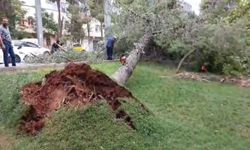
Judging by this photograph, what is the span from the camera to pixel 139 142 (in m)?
6.23

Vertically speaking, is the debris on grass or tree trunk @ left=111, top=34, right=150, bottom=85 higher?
tree trunk @ left=111, top=34, right=150, bottom=85

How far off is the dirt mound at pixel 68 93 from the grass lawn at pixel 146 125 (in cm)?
18

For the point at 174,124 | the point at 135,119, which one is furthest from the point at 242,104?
the point at 135,119

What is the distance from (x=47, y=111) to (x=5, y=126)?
0.83 meters

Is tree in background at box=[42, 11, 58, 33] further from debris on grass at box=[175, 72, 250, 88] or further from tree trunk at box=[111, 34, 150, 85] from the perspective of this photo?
debris on grass at box=[175, 72, 250, 88]

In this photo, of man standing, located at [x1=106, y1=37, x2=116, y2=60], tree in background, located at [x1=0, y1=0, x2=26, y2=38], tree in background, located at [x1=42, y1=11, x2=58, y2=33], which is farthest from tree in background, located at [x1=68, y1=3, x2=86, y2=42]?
man standing, located at [x1=106, y1=37, x2=116, y2=60]

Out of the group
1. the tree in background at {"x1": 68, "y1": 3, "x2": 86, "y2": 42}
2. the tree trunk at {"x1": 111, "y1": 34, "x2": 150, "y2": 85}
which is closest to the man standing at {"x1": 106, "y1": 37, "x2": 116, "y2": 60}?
the tree trunk at {"x1": 111, "y1": 34, "x2": 150, "y2": 85}

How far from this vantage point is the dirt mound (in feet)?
22.1

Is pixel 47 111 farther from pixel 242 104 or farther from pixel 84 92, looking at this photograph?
pixel 242 104

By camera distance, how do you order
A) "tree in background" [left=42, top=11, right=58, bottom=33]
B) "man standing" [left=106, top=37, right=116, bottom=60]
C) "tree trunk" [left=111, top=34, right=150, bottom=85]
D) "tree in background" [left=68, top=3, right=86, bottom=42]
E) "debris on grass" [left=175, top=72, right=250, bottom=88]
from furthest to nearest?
"tree in background" [left=42, top=11, right=58, bottom=33] < "tree in background" [left=68, top=3, right=86, bottom=42] < "man standing" [left=106, top=37, right=116, bottom=60] < "debris on grass" [left=175, top=72, right=250, bottom=88] < "tree trunk" [left=111, top=34, right=150, bottom=85]

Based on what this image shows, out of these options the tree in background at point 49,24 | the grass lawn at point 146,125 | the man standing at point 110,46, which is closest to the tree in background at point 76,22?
the tree in background at point 49,24

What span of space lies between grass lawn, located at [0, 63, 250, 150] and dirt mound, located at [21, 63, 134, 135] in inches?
7.0

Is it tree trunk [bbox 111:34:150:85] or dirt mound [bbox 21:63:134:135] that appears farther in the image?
tree trunk [bbox 111:34:150:85]

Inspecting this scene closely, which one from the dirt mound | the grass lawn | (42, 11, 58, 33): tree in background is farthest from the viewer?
(42, 11, 58, 33): tree in background
